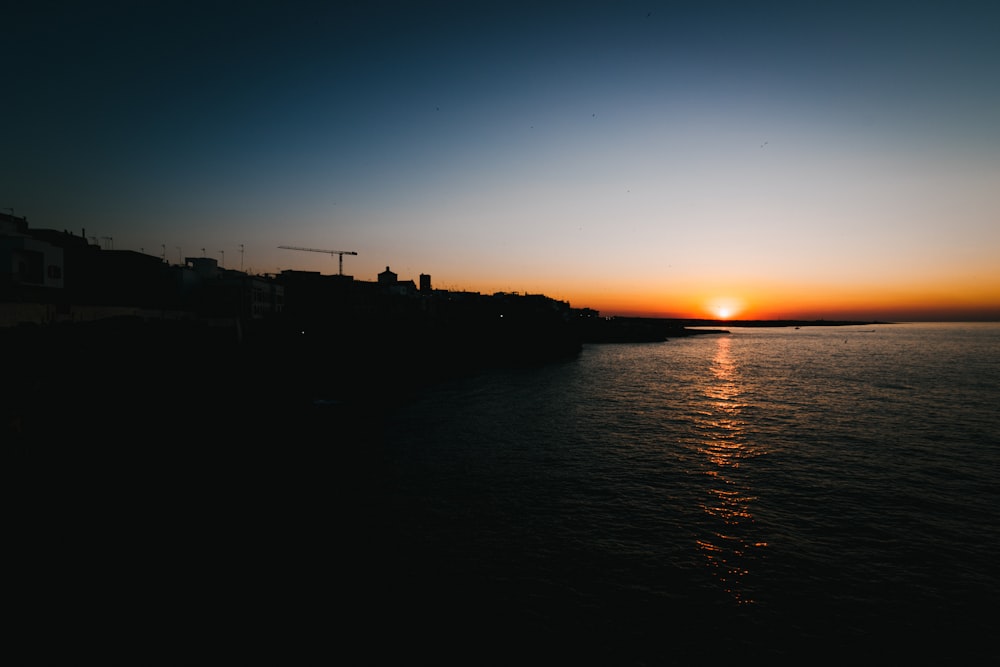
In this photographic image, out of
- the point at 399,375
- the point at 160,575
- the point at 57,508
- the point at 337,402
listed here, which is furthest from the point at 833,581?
the point at 399,375

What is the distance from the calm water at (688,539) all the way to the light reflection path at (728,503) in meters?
0.13

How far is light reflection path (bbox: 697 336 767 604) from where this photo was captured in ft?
65.8

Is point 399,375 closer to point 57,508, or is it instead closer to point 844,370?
point 57,508

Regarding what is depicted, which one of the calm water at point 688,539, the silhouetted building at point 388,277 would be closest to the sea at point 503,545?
the calm water at point 688,539

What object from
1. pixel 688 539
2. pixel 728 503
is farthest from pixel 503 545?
pixel 728 503

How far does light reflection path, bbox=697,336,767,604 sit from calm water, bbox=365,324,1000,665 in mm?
132

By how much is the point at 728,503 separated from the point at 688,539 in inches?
247

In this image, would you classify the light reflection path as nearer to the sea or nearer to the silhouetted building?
the sea

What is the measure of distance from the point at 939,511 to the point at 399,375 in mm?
78264

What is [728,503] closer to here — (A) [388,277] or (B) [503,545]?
(B) [503,545]

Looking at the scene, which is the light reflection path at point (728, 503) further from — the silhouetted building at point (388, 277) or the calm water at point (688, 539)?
the silhouetted building at point (388, 277)

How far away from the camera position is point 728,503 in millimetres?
27422

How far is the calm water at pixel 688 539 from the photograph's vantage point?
52.9 feet

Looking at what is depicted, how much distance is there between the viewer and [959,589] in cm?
1839
